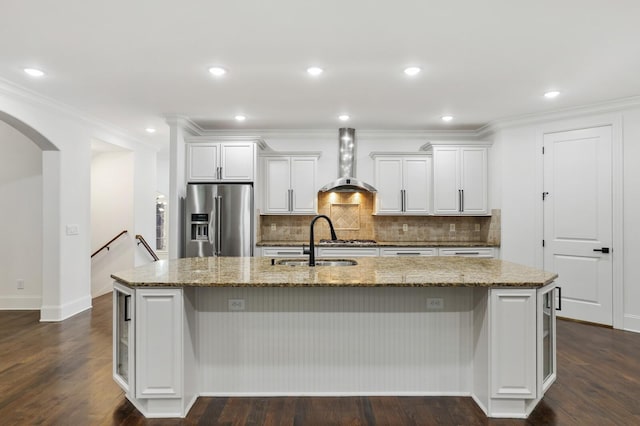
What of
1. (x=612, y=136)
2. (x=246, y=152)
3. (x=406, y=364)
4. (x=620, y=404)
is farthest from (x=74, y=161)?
(x=612, y=136)

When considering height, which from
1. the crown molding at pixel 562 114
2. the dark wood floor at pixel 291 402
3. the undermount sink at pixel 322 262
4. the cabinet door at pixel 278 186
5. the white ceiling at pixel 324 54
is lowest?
the dark wood floor at pixel 291 402

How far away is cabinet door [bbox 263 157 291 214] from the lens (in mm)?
5648

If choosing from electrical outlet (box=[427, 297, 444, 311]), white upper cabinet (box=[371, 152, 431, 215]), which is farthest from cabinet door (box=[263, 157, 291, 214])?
electrical outlet (box=[427, 297, 444, 311])

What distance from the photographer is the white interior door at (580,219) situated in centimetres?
454

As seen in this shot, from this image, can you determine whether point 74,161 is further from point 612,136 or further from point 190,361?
point 612,136

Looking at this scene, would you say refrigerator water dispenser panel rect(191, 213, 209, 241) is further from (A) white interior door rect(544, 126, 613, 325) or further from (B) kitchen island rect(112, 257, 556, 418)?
(A) white interior door rect(544, 126, 613, 325)

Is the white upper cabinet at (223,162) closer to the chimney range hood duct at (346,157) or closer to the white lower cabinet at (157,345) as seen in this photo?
the chimney range hood duct at (346,157)

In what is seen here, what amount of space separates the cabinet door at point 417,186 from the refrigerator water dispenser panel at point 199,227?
2804 millimetres

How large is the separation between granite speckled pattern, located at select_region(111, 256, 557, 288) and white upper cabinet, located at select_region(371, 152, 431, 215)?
8.16 ft

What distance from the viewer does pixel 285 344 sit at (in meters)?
2.75

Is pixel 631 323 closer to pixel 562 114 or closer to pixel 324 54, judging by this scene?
pixel 562 114

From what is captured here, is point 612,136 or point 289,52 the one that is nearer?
point 289,52

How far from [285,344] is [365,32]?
7.50 ft

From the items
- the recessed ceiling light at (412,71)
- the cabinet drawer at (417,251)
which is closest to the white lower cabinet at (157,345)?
the recessed ceiling light at (412,71)
